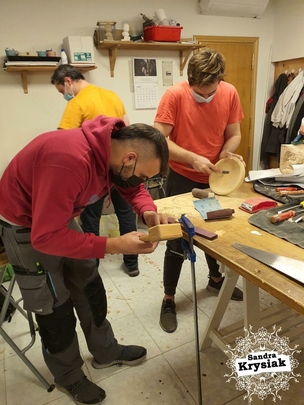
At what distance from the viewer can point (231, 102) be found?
1605mm

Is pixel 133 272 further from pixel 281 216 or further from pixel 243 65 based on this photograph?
pixel 243 65

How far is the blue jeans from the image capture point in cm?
217

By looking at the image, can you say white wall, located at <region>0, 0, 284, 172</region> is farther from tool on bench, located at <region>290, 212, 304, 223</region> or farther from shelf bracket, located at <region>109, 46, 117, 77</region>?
tool on bench, located at <region>290, 212, 304, 223</region>

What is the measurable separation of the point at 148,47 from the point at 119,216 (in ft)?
6.02

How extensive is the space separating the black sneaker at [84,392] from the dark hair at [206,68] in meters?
1.47

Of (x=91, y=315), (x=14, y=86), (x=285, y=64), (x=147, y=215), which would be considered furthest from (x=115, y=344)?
(x=285, y=64)

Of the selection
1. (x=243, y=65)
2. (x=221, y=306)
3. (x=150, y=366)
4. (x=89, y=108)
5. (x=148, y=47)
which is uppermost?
(x=148, y=47)

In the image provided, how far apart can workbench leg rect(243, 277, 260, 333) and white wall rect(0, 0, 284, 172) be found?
2501 mm

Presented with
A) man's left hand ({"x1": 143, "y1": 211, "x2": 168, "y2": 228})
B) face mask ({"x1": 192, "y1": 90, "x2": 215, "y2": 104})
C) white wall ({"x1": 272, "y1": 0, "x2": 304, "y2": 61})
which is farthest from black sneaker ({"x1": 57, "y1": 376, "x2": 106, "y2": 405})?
white wall ({"x1": 272, "y1": 0, "x2": 304, "y2": 61})

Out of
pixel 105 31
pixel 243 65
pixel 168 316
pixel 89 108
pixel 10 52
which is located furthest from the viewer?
pixel 243 65

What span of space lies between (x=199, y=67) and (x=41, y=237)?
1049 millimetres

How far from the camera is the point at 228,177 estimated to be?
139cm

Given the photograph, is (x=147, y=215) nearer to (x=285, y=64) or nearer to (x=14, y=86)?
(x=14, y=86)

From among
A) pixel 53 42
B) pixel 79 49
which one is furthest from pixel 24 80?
pixel 79 49
